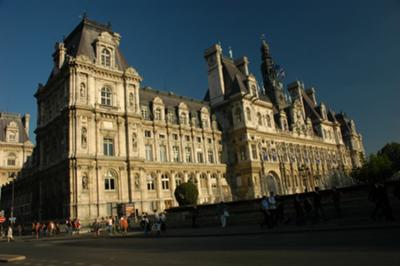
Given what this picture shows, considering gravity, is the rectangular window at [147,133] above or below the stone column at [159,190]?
above

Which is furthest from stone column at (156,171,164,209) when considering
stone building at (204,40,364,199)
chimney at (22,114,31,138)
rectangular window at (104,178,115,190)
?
chimney at (22,114,31,138)

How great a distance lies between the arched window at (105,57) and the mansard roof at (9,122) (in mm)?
41626

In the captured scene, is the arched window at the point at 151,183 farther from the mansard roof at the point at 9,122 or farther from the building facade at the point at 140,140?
the mansard roof at the point at 9,122

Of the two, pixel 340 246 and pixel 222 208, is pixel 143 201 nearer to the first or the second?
pixel 222 208

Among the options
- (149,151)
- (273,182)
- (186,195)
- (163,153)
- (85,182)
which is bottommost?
(186,195)

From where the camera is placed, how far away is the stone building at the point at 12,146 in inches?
2682

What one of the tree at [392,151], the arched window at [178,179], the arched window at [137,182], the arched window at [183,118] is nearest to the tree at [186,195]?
the arched window at [137,182]

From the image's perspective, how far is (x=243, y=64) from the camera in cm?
6838

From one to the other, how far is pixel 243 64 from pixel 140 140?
112 feet

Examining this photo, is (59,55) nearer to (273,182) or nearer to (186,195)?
(186,195)

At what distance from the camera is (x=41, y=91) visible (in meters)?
47.2

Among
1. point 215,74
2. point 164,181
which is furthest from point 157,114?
point 215,74

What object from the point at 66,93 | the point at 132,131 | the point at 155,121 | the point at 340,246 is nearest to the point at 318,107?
the point at 155,121

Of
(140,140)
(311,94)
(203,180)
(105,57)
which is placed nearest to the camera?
(140,140)
